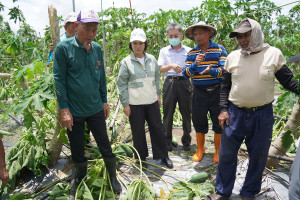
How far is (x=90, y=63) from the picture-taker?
2520 mm

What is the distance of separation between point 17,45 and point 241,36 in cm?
299

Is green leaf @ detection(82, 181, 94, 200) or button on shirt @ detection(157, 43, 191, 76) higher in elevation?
button on shirt @ detection(157, 43, 191, 76)

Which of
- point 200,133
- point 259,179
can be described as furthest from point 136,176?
point 259,179

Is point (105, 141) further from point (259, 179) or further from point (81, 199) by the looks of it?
point (259, 179)

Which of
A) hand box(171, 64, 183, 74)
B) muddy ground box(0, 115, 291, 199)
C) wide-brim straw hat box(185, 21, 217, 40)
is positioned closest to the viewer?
muddy ground box(0, 115, 291, 199)

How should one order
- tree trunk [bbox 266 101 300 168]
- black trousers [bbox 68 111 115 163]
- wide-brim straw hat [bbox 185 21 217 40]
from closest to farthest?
black trousers [bbox 68 111 115 163], tree trunk [bbox 266 101 300 168], wide-brim straw hat [bbox 185 21 217 40]

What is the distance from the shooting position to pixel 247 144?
8.27ft

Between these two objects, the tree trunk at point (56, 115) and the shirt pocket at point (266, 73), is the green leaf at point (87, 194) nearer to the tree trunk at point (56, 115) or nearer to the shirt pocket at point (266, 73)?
the tree trunk at point (56, 115)

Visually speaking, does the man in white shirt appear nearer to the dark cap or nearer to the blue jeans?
the blue jeans

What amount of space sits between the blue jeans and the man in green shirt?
1.19 m

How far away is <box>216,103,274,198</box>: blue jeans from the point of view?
2379mm

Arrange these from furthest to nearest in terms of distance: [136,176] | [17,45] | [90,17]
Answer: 1. [17,45]
2. [136,176]
3. [90,17]

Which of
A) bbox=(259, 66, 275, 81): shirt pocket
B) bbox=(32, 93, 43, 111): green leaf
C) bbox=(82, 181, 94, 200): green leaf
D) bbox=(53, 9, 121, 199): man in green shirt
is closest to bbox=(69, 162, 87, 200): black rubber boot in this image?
bbox=(53, 9, 121, 199): man in green shirt

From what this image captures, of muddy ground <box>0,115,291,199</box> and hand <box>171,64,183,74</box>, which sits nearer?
muddy ground <box>0,115,291,199</box>
